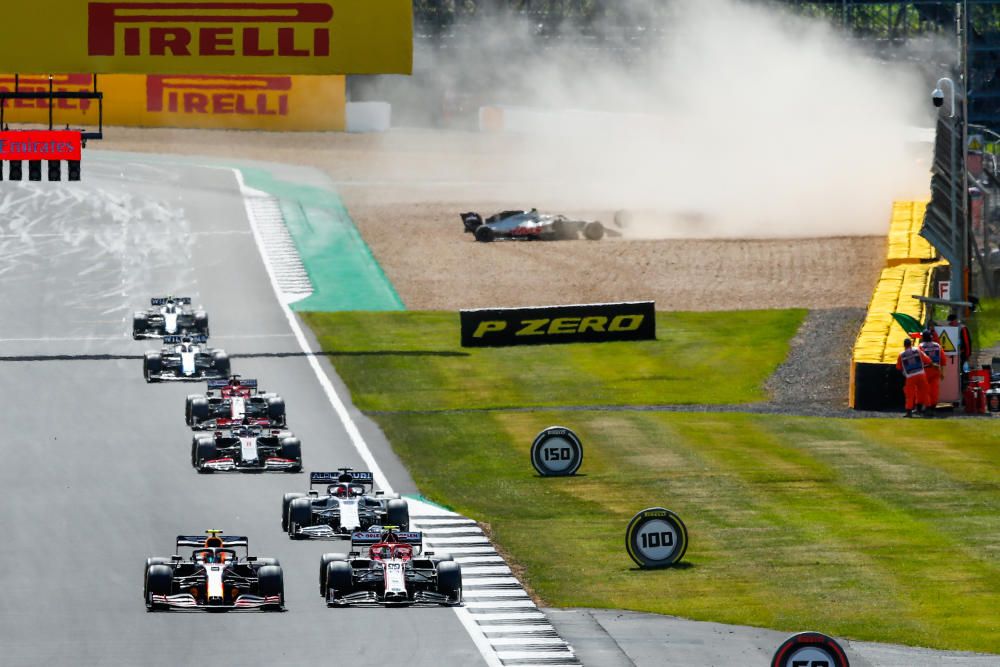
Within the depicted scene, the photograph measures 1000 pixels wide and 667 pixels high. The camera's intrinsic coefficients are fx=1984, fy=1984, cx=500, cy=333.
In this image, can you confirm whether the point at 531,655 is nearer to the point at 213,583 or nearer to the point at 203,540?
the point at 213,583

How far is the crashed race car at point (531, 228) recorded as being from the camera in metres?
59.8

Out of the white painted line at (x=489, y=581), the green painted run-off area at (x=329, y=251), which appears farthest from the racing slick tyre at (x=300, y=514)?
the green painted run-off area at (x=329, y=251)

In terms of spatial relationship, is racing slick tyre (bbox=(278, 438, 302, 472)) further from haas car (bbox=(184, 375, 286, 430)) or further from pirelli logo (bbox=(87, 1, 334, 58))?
pirelli logo (bbox=(87, 1, 334, 58))

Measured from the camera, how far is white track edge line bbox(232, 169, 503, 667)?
1966 cm

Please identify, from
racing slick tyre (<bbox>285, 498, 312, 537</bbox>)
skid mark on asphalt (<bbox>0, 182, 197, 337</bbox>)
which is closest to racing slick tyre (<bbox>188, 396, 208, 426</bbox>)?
racing slick tyre (<bbox>285, 498, 312, 537</bbox>)

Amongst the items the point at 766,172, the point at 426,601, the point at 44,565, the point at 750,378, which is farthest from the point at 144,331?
the point at 766,172

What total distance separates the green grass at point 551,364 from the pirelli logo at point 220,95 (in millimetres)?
42039

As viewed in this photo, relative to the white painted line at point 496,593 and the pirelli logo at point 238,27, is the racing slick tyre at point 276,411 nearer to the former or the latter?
the white painted line at point 496,593

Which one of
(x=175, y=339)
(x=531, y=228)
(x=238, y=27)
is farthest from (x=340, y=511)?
(x=531, y=228)

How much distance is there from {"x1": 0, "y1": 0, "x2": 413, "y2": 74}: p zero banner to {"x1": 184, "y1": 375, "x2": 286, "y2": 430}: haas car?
11.0m

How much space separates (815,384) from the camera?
3822 centimetres

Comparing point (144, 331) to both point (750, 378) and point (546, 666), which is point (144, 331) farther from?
point (546, 666)

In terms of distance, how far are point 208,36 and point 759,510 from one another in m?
19.7

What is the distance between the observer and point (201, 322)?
41.2 metres
